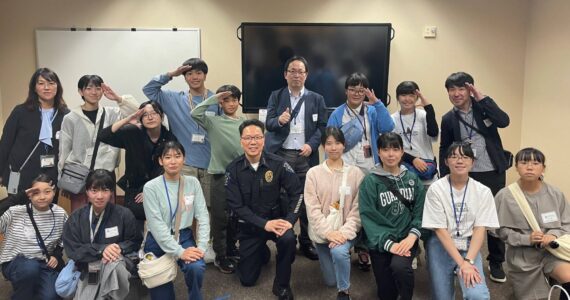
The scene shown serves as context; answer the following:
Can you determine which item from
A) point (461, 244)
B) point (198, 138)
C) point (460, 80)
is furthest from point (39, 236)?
point (460, 80)

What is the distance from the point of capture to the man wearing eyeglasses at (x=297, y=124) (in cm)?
339

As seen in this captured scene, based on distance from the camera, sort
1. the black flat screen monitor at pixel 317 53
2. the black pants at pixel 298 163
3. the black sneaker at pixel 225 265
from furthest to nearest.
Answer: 1. the black flat screen monitor at pixel 317 53
2. the black pants at pixel 298 163
3. the black sneaker at pixel 225 265

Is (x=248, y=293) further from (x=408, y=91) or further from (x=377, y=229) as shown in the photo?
(x=408, y=91)

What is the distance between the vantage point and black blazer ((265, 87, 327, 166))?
11.2 ft

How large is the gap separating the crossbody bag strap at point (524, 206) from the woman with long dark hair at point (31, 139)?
3311mm

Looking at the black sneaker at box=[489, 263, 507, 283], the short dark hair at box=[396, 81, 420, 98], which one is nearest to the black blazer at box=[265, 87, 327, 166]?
the short dark hair at box=[396, 81, 420, 98]

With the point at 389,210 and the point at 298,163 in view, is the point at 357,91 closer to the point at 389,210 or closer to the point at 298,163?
the point at 298,163

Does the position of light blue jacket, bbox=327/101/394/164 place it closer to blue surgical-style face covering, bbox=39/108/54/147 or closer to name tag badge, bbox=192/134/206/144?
name tag badge, bbox=192/134/206/144

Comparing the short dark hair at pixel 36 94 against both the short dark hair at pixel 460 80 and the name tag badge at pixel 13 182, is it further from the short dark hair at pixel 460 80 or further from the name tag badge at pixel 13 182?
the short dark hair at pixel 460 80

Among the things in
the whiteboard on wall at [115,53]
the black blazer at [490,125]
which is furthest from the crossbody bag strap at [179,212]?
the whiteboard on wall at [115,53]

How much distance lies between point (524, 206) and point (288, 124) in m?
1.75

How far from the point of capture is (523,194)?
2.76m

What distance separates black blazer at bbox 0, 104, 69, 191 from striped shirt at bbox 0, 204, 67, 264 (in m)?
0.54

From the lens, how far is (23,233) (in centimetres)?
271
